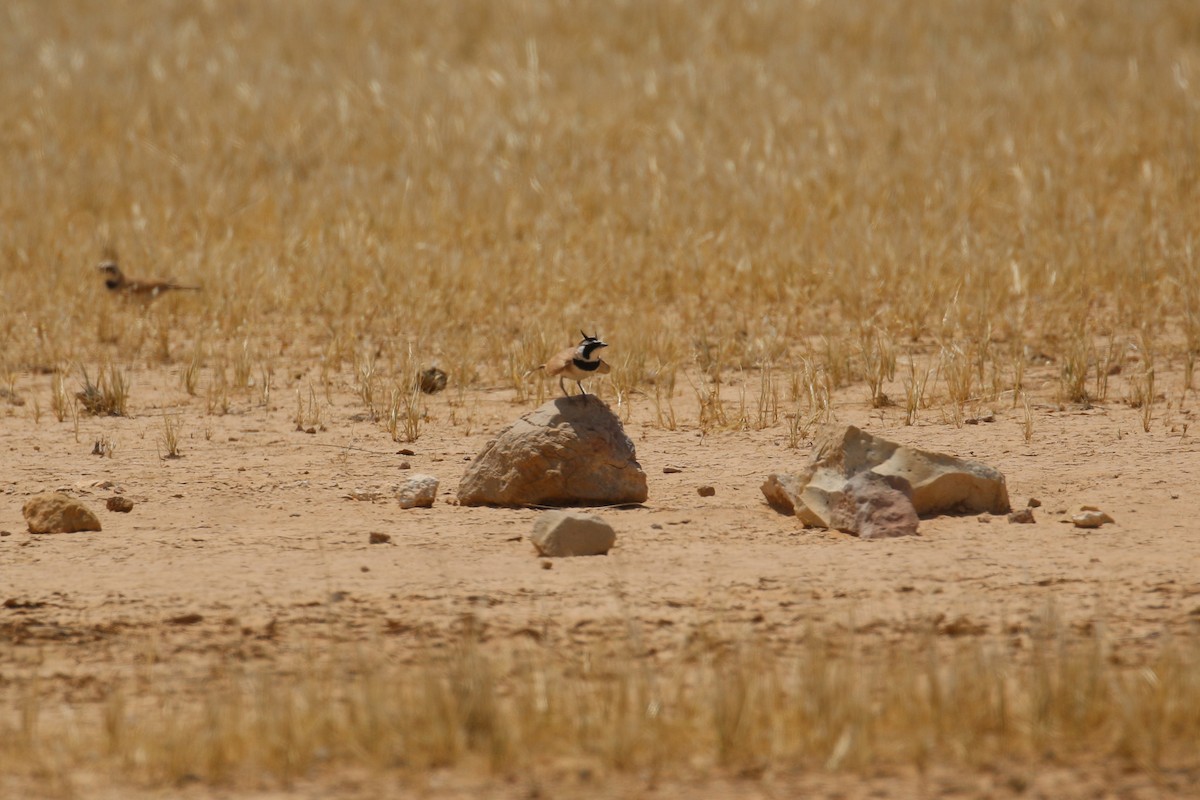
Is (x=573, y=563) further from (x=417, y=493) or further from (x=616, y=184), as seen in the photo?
(x=616, y=184)

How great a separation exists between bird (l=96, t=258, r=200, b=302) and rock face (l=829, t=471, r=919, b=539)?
4.65 metres

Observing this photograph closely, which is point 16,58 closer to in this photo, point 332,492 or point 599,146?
point 599,146

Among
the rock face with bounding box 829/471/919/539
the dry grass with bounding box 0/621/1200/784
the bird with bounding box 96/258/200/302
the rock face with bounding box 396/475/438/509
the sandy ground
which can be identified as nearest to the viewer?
the dry grass with bounding box 0/621/1200/784

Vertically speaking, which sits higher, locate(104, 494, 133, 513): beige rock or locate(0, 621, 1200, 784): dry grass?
locate(104, 494, 133, 513): beige rock

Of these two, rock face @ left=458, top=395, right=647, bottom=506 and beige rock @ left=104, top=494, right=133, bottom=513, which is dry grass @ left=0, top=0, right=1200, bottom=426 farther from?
beige rock @ left=104, top=494, right=133, bottom=513

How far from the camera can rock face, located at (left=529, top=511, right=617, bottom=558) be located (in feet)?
15.6

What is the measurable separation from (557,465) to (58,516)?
1675 millimetres

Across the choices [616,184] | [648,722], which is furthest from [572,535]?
[616,184]

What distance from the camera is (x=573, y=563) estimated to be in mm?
4707

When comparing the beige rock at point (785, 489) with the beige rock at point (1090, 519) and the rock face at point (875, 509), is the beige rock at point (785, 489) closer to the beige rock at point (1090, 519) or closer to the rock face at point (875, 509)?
the rock face at point (875, 509)

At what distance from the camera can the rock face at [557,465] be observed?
17.7ft

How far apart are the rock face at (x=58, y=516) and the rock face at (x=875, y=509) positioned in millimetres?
2471

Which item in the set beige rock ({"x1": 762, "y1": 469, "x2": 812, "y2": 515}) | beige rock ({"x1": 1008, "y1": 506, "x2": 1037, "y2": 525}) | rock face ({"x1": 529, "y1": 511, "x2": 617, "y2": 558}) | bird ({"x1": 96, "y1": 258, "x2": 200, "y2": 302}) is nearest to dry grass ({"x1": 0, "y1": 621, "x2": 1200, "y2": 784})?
rock face ({"x1": 529, "y1": 511, "x2": 617, "y2": 558})

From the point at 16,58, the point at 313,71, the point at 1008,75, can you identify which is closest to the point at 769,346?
the point at 1008,75
